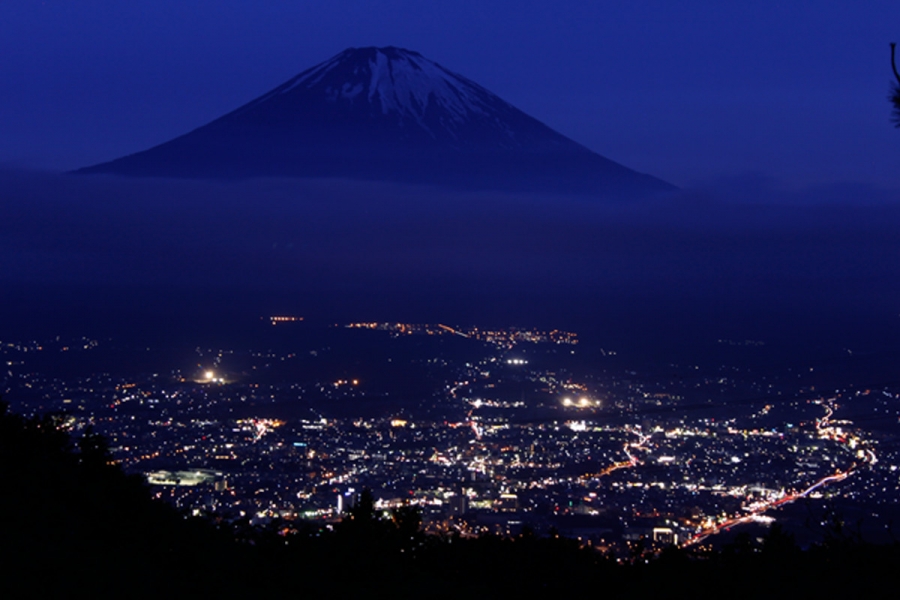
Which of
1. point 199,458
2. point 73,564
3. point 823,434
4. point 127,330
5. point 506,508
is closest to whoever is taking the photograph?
point 73,564

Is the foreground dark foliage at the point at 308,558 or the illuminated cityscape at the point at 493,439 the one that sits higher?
the foreground dark foliage at the point at 308,558

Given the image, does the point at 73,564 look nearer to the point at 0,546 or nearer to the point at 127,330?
the point at 0,546

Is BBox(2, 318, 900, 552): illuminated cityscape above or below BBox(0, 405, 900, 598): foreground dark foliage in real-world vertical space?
below

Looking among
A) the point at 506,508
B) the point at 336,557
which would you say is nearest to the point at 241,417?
the point at 506,508

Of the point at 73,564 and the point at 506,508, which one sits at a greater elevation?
the point at 73,564

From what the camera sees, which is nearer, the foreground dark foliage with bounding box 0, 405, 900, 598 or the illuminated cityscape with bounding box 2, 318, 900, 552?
Answer: the foreground dark foliage with bounding box 0, 405, 900, 598

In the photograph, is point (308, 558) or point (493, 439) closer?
point (308, 558)

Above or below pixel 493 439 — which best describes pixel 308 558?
above

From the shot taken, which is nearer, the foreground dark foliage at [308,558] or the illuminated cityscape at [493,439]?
the foreground dark foliage at [308,558]
